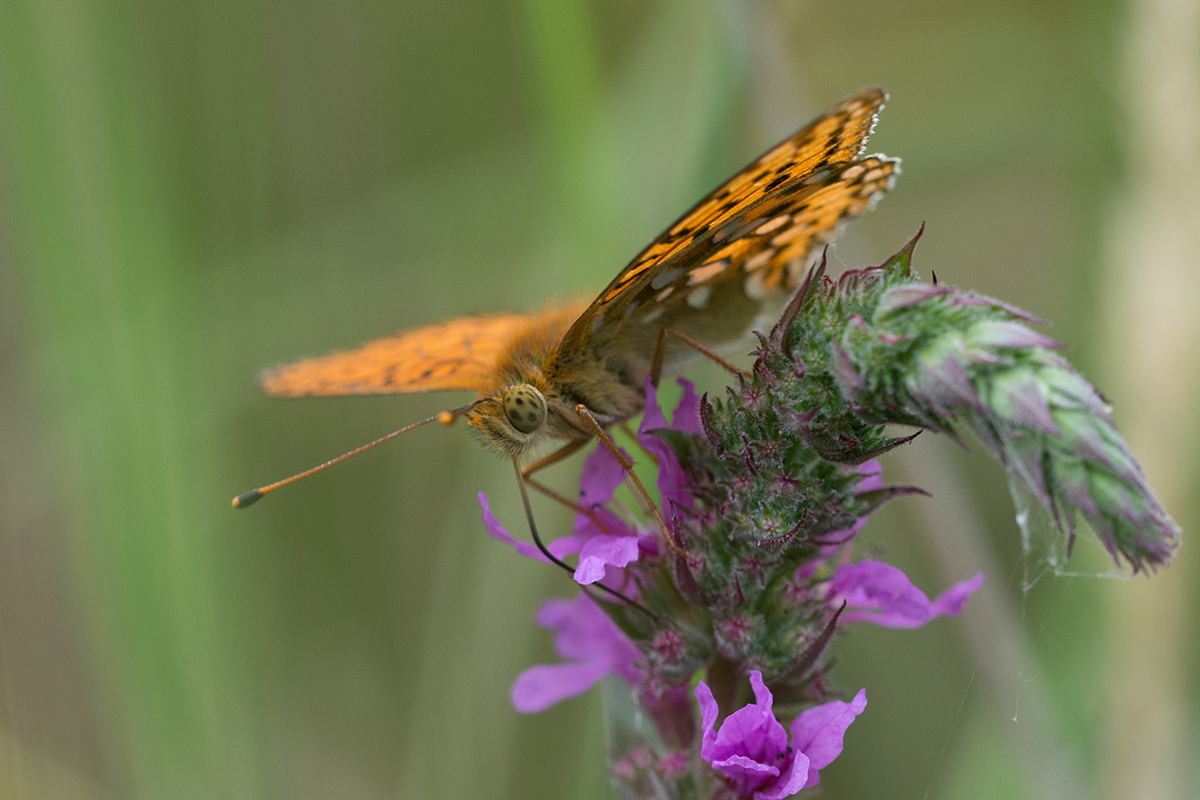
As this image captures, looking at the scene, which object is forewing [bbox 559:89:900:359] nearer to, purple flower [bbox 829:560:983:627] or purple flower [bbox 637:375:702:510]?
purple flower [bbox 637:375:702:510]

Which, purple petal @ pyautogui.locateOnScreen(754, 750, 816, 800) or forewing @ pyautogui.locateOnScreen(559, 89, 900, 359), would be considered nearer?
purple petal @ pyautogui.locateOnScreen(754, 750, 816, 800)

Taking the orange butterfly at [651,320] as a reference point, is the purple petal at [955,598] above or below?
below

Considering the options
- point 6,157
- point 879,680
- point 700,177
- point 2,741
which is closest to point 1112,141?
point 700,177

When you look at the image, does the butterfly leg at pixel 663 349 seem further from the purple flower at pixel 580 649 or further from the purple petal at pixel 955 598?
the purple petal at pixel 955 598

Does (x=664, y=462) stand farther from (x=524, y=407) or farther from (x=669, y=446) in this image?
(x=524, y=407)

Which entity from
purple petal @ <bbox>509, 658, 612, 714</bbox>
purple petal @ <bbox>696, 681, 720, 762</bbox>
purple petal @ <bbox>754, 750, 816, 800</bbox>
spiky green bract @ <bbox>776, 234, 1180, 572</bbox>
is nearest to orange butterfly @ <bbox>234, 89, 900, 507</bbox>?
spiky green bract @ <bbox>776, 234, 1180, 572</bbox>

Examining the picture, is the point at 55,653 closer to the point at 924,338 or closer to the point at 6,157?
the point at 6,157

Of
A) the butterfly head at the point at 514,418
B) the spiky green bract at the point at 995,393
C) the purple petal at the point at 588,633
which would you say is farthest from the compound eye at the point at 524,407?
the spiky green bract at the point at 995,393
